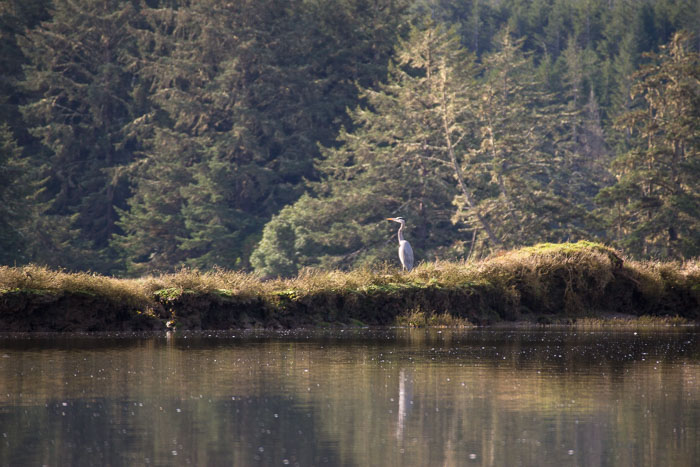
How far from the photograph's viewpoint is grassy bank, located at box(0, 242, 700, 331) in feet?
86.8

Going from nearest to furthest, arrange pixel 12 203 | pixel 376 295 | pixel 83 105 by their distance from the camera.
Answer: pixel 376 295 → pixel 12 203 → pixel 83 105

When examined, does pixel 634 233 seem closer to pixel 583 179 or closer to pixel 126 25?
pixel 583 179

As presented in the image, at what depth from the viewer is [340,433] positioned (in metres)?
12.4

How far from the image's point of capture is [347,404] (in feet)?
47.6

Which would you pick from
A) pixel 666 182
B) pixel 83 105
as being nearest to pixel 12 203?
pixel 83 105

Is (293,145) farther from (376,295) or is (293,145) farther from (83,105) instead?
(376,295)

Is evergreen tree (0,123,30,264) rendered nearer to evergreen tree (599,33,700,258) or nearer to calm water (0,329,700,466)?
evergreen tree (599,33,700,258)

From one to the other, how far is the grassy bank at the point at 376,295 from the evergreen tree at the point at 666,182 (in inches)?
1022

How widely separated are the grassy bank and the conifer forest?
27122 millimetres

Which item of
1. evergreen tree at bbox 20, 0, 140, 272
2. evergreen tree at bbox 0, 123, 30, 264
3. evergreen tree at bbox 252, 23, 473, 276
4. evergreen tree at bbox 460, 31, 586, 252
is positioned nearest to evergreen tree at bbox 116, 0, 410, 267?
evergreen tree at bbox 20, 0, 140, 272

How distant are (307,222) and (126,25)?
22.3m

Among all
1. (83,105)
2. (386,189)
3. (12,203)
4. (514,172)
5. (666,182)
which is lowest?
(12,203)

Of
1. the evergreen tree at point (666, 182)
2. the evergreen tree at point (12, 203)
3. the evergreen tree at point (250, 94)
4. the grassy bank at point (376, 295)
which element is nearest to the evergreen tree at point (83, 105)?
the evergreen tree at point (250, 94)

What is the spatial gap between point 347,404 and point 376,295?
15629 mm
